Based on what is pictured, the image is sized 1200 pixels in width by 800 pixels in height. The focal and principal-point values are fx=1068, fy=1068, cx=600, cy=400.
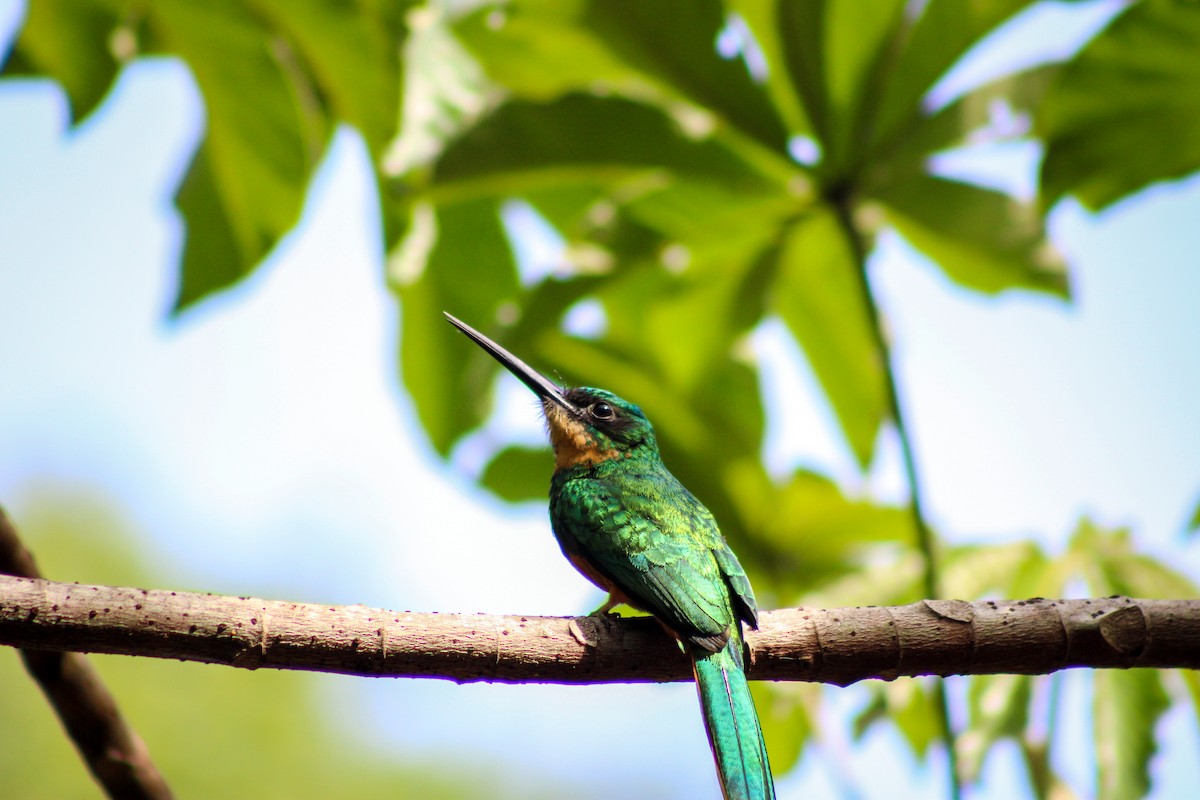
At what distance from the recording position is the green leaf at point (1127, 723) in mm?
2863

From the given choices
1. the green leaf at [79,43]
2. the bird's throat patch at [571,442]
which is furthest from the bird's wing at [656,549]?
the green leaf at [79,43]

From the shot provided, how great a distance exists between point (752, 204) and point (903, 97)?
589 millimetres

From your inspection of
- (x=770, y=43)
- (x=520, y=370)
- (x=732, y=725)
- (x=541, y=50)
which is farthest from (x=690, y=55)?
(x=732, y=725)

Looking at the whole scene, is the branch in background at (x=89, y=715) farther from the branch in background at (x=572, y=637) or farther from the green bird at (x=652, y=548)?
the green bird at (x=652, y=548)

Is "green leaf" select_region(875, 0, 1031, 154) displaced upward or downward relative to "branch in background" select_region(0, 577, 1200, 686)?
upward

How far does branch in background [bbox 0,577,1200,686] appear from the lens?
177 cm

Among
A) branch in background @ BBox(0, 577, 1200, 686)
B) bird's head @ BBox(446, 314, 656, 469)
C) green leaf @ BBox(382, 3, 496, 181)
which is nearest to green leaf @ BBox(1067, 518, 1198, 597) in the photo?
branch in background @ BBox(0, 577, 1200, 686)

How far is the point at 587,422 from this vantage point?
3387 mm

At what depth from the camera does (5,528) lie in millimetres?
2055

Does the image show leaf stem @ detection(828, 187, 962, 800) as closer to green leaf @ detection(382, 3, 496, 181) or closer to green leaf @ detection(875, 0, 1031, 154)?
green leaf @ detection(875, 0, 1031, 154)

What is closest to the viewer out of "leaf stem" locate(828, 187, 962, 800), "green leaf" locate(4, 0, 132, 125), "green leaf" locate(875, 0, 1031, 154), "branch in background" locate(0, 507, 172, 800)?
"branch in background" locate(0, 507, 172, 800)

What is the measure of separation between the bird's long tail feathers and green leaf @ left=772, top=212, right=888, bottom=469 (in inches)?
78.2

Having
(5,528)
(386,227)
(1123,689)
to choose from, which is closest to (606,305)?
(386,227)

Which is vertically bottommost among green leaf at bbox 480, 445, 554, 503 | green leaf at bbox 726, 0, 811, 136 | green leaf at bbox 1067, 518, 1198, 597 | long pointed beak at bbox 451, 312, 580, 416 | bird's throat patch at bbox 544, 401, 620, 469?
green leaf at bbox 1067, 518, 1198, 597
